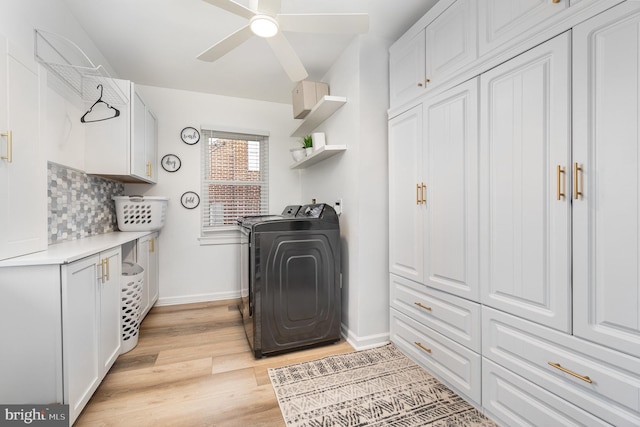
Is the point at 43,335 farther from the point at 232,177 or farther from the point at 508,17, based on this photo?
the point at 508,17

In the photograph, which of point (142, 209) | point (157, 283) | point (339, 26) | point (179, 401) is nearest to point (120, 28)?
point (142, 209)

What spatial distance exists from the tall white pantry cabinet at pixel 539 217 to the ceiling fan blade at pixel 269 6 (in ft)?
3.55

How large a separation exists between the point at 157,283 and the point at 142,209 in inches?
38.1


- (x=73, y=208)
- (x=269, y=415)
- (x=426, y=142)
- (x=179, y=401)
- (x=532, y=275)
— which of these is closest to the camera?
(x=532, y=275)

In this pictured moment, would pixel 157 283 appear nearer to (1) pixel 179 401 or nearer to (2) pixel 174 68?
(1) pixel 179 401

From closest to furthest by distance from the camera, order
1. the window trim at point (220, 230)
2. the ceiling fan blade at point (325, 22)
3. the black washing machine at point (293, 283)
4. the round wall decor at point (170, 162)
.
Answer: the ceiling fan blade at point (325, 22) → the black washing machine at point (293, 283) → the round wall decor at point (170, 162) → the window trim at point (220, 230)

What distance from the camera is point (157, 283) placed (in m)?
3.20

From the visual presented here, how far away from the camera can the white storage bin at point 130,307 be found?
213 cm

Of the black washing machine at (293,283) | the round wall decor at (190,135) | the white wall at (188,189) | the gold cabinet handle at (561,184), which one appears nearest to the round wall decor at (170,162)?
the white wall at (188,189)

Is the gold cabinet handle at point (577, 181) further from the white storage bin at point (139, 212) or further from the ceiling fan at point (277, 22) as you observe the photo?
the white storage bin at point (139, 212)

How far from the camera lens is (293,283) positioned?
2.17 meters

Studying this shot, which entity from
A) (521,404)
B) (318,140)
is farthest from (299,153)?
(521,404)

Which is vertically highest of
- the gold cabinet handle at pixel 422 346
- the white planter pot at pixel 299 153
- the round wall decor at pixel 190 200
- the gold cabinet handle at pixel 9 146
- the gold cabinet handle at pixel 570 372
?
the white planter pot at pixel 299 153

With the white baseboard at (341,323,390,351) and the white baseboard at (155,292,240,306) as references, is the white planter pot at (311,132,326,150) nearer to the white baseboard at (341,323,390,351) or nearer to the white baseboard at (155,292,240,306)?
the white baseboard at (341,323,390,351)
